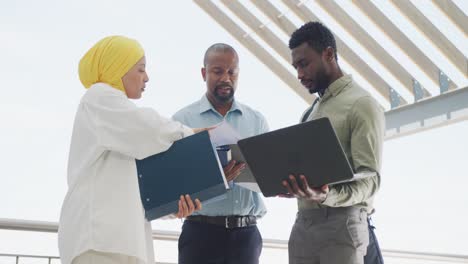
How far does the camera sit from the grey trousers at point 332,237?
8.97 ft

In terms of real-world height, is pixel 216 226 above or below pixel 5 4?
below

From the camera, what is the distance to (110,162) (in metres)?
2.83

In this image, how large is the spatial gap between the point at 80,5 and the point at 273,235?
370 centimetres

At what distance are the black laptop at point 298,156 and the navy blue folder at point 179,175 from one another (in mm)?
189

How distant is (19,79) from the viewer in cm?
771

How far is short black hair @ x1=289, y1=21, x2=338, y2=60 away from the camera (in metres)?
3.08

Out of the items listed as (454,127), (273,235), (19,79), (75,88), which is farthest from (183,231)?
(19,79)

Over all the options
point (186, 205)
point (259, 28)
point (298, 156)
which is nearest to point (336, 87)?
point (298, 156)

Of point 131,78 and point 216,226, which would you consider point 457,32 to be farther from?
point 131,78

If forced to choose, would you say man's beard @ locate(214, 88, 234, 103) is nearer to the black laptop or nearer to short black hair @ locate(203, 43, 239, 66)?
short black hair @ locate(203, 43, 239, 66)

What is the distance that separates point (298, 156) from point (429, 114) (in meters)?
3.89

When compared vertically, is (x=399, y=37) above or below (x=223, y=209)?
above

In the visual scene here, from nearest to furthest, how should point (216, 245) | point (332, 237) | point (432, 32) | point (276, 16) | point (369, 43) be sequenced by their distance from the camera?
point (332, 237) < point (216, 245) < point (432, 32) < point (369, 43) < point (276, 16)

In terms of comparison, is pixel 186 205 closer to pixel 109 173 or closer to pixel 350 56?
pixel 109 173
